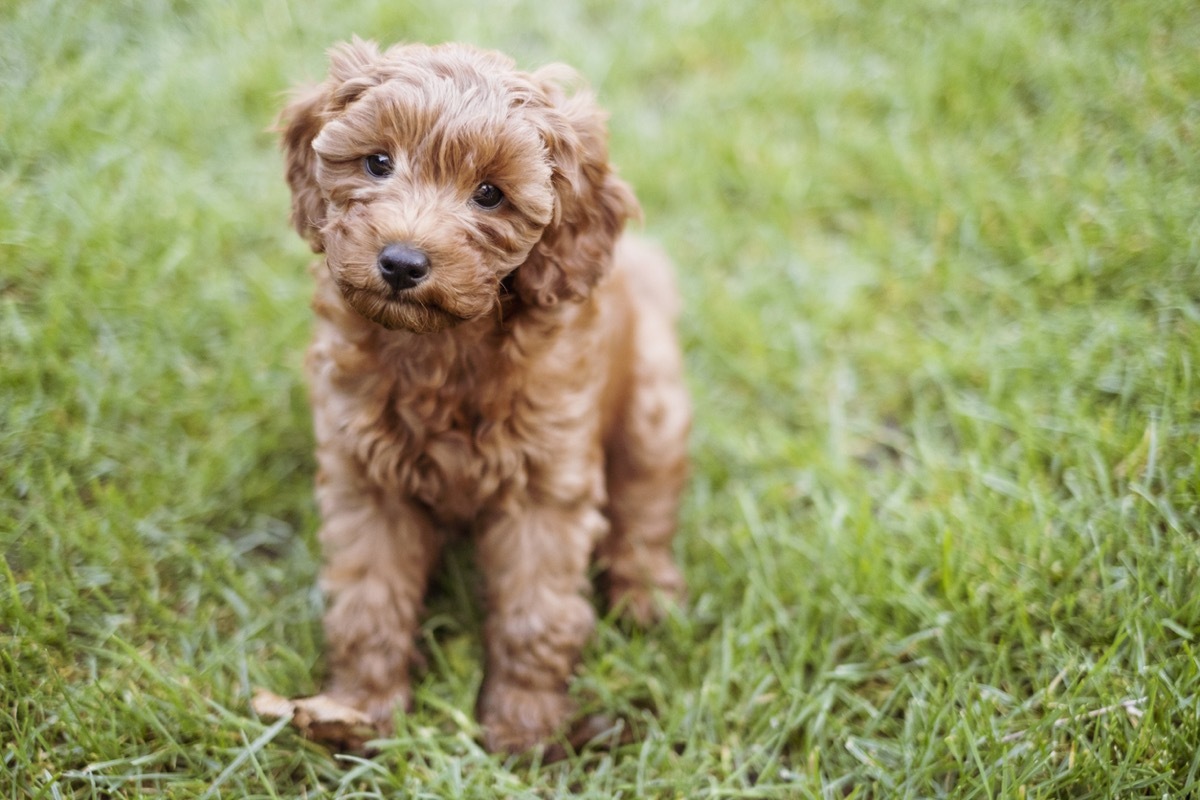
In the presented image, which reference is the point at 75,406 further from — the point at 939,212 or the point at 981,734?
the point at 939,212

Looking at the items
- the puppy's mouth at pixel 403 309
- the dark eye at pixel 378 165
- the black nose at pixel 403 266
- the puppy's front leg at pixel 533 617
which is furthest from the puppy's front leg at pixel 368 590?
the dark eye at pixel 378 165

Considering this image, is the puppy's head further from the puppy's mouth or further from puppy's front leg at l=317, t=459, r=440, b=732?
puppy's front leg at l=317, t=459, r=440, b=732

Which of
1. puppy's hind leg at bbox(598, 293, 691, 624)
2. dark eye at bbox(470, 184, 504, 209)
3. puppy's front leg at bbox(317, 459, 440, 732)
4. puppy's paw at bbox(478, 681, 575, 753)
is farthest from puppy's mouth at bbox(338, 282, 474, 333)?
puppy's paw at bbox(478, 681, 575, 753)

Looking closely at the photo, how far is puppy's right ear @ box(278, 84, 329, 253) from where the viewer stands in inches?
115

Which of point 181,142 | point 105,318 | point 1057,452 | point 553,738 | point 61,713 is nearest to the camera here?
point 61,713

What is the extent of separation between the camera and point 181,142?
189 inches

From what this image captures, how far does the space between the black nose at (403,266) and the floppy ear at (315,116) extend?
1.57 ft

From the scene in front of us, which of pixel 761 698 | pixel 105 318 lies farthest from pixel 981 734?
pixel 105 318

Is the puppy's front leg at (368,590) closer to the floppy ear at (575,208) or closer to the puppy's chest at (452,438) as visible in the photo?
the puppy's chest at (452,438)

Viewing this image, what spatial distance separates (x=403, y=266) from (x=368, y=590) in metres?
1.31

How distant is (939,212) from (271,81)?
3.58 meters

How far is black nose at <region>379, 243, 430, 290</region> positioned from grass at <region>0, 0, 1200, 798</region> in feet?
5.01

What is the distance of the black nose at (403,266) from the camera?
251 cm

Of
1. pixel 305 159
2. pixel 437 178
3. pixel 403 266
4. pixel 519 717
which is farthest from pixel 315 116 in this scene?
pixel 519 717
